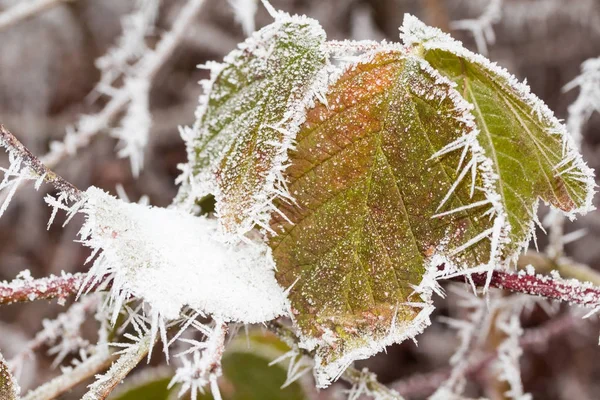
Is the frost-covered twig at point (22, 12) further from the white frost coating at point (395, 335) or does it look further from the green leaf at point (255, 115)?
the white frost coating at point (395, 335)

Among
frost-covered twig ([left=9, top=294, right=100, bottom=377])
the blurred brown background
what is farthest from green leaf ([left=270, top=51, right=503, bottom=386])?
the blurred brown background

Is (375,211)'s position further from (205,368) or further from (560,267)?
(560,267)

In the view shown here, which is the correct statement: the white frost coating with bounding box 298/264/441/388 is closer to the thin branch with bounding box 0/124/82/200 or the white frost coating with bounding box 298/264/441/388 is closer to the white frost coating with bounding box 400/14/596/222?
the white frost coating with bounding box 400/14/596/222

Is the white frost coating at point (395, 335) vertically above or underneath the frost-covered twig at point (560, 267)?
underneath

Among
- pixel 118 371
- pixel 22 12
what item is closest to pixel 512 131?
pixel 118 371

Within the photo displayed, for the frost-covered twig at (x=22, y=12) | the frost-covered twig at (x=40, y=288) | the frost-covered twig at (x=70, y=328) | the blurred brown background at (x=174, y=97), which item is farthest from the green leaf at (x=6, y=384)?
the blurred brown background at (x=174, y=97)

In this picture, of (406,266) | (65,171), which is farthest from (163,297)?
(65,171)

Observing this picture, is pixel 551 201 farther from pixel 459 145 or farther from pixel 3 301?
pixel 3 301
